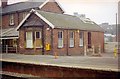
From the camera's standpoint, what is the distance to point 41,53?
25.4 meters

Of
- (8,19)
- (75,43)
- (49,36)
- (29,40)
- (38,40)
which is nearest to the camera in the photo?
(49,36)

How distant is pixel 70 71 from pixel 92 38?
19266mm

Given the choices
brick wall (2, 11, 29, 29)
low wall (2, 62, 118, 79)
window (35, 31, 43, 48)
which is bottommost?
→ low wall (2, 62, 118, 79)

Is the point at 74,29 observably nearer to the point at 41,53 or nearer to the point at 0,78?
the point at 41,53

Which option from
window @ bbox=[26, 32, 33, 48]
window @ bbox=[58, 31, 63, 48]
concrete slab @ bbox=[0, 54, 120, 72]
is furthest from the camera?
window @ bbox=[26, 32, 33, 48]

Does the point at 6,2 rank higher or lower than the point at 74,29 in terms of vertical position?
higher

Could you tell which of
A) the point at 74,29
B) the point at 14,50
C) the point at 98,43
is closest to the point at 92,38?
the point at 98,43

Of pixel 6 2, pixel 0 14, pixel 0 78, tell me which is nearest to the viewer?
pixel 0 78

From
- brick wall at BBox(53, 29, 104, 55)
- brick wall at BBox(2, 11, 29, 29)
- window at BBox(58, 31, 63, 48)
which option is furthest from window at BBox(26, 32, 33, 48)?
brick wall at BBox(2, 11, 29, 29)

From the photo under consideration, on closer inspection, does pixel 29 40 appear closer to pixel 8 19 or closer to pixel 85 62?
pixel 8 19

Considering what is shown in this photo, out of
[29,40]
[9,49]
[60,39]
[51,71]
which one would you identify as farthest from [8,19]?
[51,71]

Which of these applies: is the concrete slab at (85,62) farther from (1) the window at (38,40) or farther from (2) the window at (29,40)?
(2) the window at (29,40)

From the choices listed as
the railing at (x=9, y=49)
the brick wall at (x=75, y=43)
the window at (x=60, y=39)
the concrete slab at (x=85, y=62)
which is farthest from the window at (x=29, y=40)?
the concrete slab at (x=85, y=62)

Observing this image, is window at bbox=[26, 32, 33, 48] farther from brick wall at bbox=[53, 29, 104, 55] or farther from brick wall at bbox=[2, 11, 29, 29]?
brick wall at bbox=[2, 11, 29, 29]
